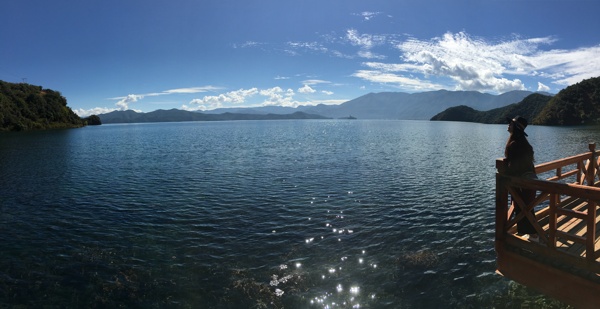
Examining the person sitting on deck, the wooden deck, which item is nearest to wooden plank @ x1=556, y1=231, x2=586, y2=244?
the wooden deck

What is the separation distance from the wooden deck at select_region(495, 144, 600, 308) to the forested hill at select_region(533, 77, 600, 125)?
19796 cm

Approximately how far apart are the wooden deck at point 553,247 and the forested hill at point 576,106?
19796 centimetres

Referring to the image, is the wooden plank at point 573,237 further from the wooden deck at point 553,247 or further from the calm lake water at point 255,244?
the calm lake water at point 255,244

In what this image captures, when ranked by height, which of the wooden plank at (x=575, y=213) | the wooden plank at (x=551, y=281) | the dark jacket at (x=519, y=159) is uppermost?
the dark jacket at (x=519, y=159)

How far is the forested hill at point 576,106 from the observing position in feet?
520

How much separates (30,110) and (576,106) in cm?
27798

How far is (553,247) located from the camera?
24.7 ft

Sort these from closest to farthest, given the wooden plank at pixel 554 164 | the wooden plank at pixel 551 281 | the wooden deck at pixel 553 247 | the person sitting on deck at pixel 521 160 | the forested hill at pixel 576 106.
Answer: the wooden deck at pixel 553 247 → the wooden plank at pixel 551 281 → the person sitting on deck at pixel 521 160 → the wooden plank at pixel 554 164 → the forested hill at pixel 576 106

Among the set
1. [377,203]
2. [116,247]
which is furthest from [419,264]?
[116,247]

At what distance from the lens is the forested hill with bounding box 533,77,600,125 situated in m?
159

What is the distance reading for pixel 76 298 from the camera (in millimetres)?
9992

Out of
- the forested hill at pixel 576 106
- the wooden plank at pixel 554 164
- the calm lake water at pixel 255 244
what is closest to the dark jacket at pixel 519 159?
the wooden plank at pixel 554 164

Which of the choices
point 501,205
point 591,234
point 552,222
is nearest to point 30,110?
point 501,205

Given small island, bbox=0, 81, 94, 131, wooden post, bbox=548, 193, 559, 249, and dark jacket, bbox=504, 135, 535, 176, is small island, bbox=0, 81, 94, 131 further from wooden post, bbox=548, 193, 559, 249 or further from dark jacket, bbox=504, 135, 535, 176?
wooden post, bbox=548, 193, 559, 249
